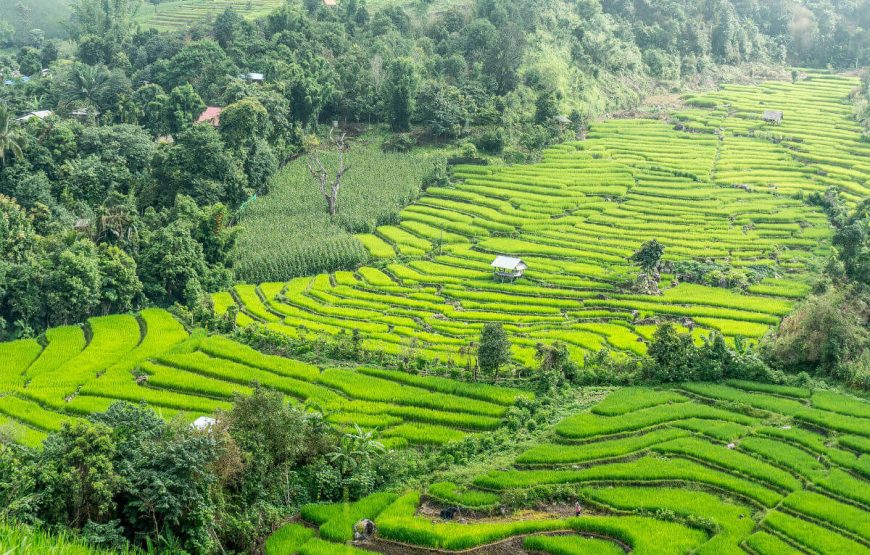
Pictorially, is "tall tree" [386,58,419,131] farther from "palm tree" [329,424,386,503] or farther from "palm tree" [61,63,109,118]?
Result: "palm tree" [329,424,386,503]

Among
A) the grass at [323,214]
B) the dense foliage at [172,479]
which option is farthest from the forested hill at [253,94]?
the dense foliage at [172,479]

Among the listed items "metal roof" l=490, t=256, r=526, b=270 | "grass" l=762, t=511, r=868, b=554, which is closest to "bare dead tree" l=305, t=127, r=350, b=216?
"metal roof" l=490, t=256, r=526, b=270

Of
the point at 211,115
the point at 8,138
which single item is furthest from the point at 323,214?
the point at 8,138

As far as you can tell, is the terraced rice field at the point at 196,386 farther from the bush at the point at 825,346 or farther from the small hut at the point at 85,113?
the small hut at the point at 85,113

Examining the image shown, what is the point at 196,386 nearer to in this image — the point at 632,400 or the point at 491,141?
the point at 632,400

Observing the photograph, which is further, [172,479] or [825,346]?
[825,346]

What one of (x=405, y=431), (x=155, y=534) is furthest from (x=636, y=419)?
(x=155, y=534)

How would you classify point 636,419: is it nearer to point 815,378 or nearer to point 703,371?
point 703,371
